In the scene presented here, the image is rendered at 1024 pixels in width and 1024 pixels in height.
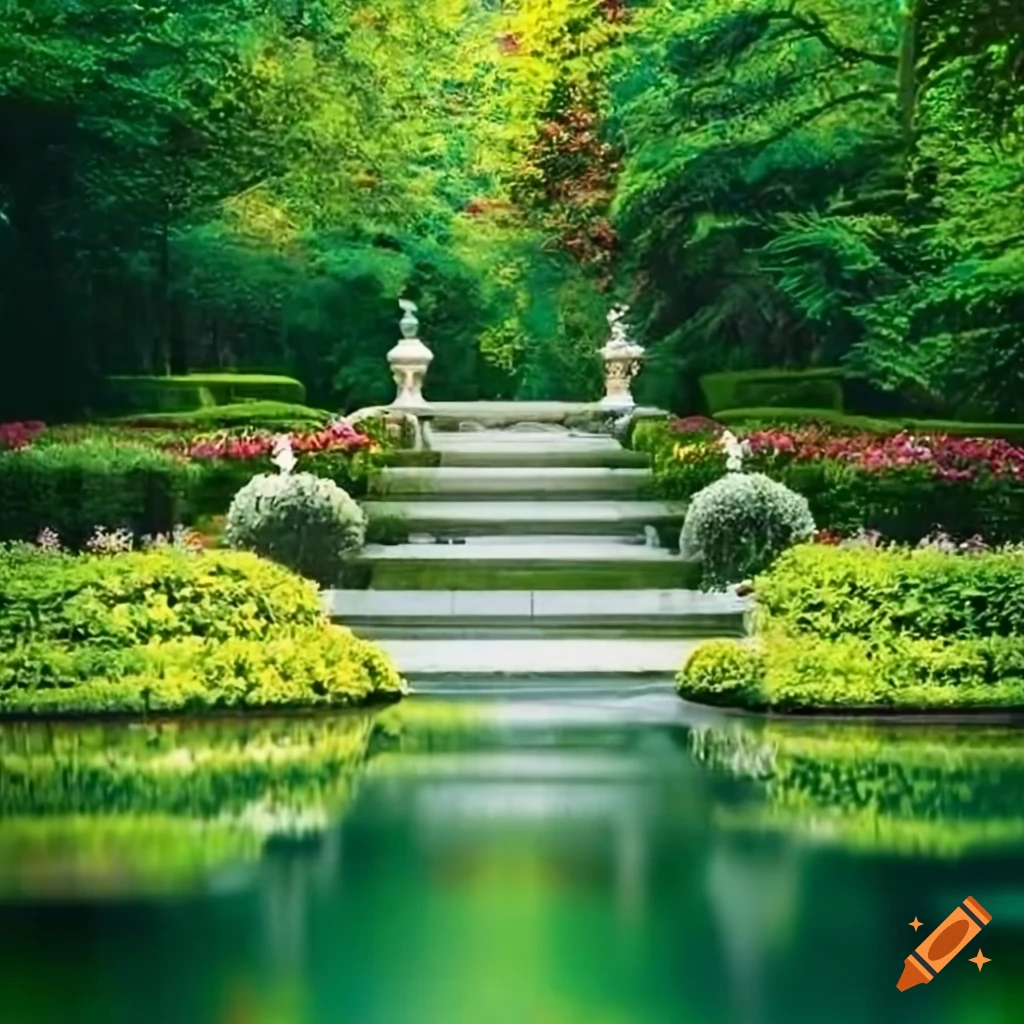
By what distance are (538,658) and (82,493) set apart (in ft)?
11.0

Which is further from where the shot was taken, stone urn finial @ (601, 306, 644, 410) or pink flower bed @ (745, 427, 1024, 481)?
stone urn finial @ (601, 306, 644, 410)

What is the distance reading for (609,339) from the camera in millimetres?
12484

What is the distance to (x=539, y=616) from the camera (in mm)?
10125

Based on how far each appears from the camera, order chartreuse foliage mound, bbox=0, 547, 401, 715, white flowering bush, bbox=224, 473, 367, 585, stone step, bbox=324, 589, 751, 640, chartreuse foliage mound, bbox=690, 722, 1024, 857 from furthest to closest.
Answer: white flowering bush, bbox=224, 473, 367, 585
stone step, bbox=324, 589, 751, 640
chartreuse foliage mound, bbox=0, 547, 401, 715
chartreuse foliage mound, bbox=690, 722, 1024, 857

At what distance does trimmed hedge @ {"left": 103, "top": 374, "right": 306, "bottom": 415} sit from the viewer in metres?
12.0

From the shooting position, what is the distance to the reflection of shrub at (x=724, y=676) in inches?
328

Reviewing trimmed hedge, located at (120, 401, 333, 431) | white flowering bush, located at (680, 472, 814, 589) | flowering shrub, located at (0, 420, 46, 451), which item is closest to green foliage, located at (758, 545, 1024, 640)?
white flowering bush, located at (680, 472, 814, 589)

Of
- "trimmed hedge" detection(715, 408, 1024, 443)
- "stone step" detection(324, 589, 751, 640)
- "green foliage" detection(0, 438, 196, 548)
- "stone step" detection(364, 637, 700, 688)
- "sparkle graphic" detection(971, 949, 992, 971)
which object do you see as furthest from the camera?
"trimmed hedge" detection(715, 408, 1024, 443)

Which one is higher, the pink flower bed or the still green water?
the pink flower bed

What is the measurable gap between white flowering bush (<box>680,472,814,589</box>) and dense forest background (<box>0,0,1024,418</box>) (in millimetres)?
2041

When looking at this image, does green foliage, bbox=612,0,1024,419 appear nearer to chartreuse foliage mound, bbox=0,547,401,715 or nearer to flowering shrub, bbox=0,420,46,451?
flowering shrub, bbox=0,420,46,451

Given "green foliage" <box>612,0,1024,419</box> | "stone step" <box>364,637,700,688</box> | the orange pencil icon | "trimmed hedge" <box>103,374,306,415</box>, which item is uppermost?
"green foliage" <box>612,0,1024,419</box>

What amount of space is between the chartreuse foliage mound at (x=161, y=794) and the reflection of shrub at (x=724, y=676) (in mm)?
1542

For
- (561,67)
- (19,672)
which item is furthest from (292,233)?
(19,672)
